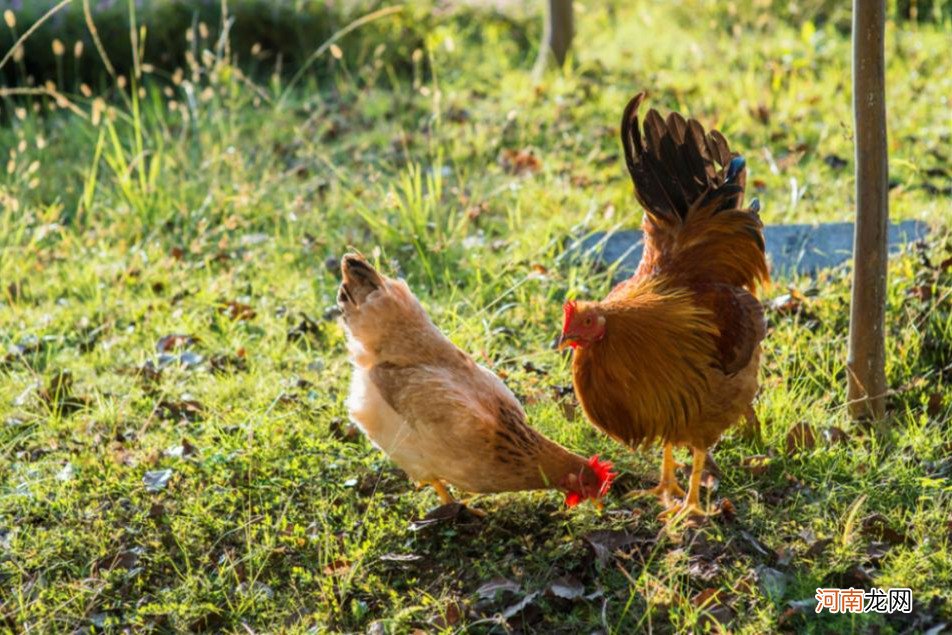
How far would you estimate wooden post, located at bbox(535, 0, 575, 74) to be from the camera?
8055 mm

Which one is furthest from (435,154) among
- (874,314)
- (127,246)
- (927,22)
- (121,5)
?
(927,22)

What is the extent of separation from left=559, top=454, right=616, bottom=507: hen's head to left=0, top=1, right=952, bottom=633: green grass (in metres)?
0.16

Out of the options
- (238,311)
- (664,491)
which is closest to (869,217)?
(664,491)

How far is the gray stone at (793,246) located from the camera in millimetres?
5444

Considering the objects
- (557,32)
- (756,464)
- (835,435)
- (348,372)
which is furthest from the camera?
(557,32)

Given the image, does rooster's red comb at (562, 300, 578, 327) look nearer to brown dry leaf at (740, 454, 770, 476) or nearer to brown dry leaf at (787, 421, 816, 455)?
brown dry leaf at (740, 454, 770, 476)

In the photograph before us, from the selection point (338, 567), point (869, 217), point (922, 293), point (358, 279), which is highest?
point (869, 217)

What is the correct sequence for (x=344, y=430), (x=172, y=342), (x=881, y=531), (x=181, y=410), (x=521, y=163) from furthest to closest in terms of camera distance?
(x=521, y=163)
(x=172, y=342)
(x=181, y=410)
(x=344, y=430)
(x=881, y=531)

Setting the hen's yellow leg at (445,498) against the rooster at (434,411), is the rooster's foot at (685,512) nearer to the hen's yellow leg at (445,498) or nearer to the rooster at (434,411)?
the rooster at (434,411)

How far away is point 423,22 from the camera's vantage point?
901 centimetres

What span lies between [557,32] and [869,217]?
4.45 metres

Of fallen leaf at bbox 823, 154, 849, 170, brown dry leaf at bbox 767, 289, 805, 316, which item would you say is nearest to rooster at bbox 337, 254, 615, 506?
brown dry leaf at bbox 767, 289, 805, 316

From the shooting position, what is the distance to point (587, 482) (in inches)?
151

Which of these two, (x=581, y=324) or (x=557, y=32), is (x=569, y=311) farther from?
(x=557, y=32)
